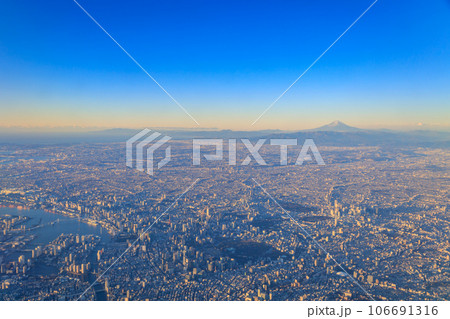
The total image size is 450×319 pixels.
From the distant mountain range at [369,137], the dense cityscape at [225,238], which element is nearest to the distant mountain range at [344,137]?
the distant mountain range at [369,137]

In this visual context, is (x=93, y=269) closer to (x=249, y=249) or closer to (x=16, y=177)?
(x=249, y=249)

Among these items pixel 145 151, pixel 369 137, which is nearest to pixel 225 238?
pixel 145 151

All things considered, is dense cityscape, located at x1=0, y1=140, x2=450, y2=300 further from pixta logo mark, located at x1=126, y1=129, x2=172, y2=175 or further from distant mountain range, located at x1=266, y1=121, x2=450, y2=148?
distant mountain range, located at x1=266, y1=121, x2=450, y2=148

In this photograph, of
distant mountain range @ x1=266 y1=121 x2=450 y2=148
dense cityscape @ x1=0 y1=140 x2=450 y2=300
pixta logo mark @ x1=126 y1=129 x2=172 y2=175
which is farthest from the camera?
distant mountain range @ x1=266 y1=121 x2=450 y2=148

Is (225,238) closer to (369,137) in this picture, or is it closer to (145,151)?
(145,151)

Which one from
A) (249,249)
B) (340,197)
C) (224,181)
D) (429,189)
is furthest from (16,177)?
(429,189)

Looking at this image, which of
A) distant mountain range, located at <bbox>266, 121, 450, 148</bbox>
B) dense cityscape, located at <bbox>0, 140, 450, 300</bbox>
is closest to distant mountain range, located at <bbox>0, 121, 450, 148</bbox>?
distant mountain range, located at <bbox>266, 121, 450, 148</bbox>

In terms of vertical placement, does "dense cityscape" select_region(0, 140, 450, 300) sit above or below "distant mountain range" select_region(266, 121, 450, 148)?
below

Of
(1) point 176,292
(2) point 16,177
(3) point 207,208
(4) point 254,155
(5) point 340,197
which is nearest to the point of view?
(1) point 176,292
